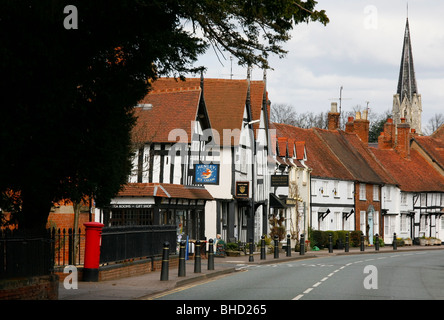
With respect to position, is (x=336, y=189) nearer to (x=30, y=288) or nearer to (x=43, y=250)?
(x=43, y=250)

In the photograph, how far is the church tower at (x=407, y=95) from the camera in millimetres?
110875

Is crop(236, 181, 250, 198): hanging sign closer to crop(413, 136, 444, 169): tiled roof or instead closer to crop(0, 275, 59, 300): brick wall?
crop(0, 275, 59, 300): brick wall

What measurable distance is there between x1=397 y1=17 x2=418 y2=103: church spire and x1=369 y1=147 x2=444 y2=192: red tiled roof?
39.3m

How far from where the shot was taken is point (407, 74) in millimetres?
111875

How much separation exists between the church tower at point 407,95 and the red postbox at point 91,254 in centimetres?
9654

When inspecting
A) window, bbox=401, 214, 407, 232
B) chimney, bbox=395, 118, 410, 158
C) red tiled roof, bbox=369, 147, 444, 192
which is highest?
chimney, bbox=395, 118, 410, 158

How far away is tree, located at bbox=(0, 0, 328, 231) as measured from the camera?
1135 centimetres

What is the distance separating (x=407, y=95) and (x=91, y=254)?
101 m

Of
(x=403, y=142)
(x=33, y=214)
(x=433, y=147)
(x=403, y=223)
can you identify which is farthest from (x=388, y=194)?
(x=33, y=214)

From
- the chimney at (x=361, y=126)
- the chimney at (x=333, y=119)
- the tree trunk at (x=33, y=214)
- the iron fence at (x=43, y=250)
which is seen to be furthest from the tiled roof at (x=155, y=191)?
the chimney at (x=361, y=126)

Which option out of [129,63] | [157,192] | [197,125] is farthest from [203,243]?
[129,63]

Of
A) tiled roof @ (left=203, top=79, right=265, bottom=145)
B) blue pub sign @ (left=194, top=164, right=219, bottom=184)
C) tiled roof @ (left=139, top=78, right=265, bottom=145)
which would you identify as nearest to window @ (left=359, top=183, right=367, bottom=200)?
tiled roof @ (left=139, top=78, right=265, bottom=145)
